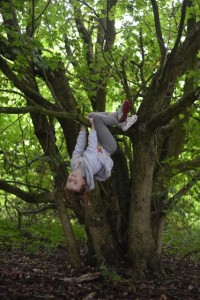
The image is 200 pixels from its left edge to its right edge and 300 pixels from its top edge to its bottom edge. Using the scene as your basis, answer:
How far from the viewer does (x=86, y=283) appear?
627 centimetres

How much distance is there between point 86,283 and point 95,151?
6.80ft

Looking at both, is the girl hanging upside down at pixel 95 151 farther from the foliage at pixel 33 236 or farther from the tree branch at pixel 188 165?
the foliage at pixel 33 236

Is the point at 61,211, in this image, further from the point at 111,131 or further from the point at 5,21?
the point at 5,21

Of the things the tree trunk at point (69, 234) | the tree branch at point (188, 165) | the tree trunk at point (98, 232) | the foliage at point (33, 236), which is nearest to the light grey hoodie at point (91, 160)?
the tree trunk at point (98, 232)

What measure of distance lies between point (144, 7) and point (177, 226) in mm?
6319

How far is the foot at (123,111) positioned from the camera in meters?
5.76

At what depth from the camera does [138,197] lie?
23.7 feet

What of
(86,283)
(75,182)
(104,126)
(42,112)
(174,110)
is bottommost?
(86,283)

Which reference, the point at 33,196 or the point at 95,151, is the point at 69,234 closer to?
the point at 33,196

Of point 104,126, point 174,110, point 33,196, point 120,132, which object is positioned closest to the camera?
point 104,126

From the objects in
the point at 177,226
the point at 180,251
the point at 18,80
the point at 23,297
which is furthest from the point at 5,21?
the point at 177,226

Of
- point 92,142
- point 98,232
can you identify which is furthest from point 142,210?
point 92,142

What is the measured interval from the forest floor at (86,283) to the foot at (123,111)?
7.47 ft

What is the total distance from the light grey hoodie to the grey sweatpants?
15cm
